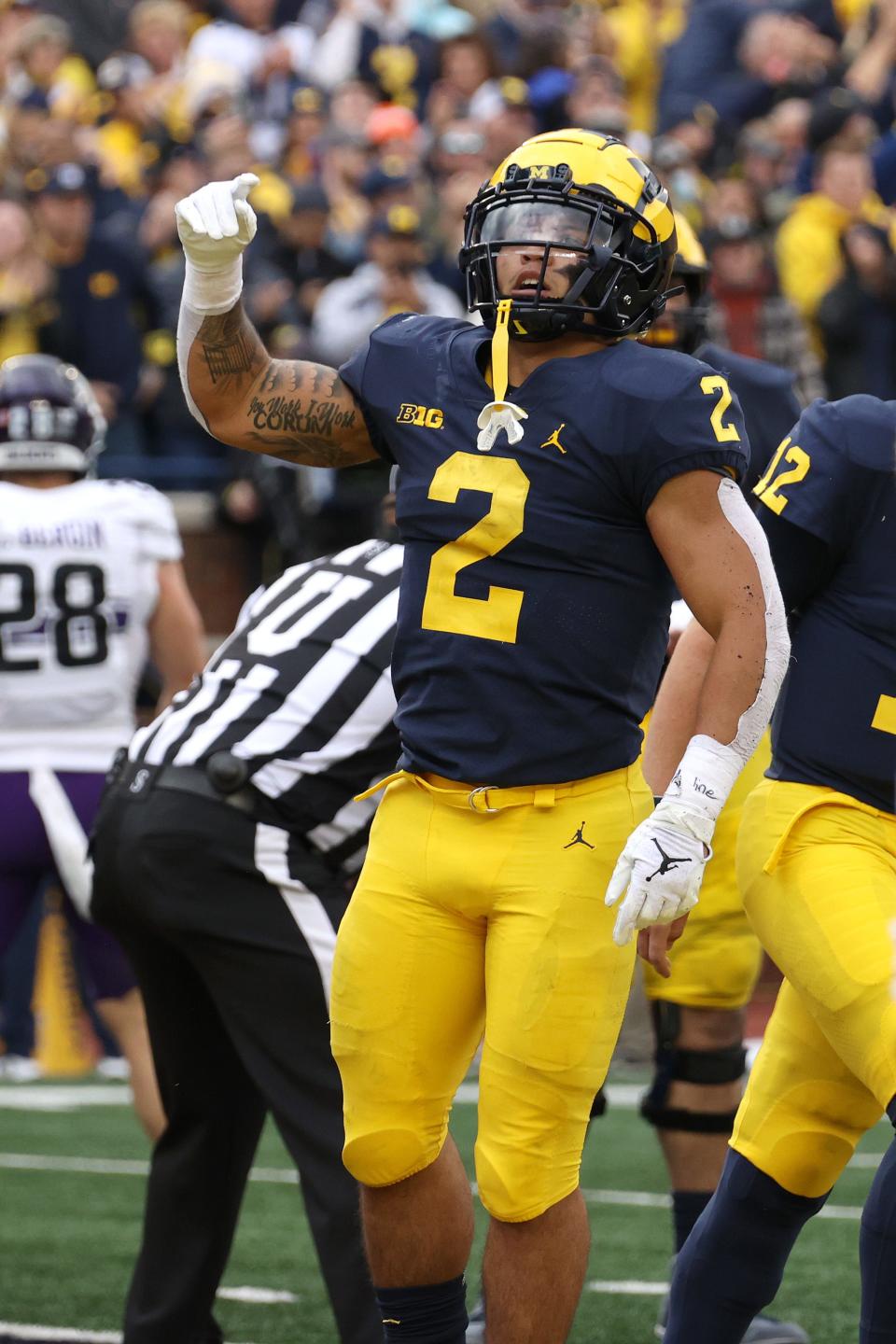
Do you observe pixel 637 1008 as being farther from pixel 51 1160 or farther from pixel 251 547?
pixel 251 547

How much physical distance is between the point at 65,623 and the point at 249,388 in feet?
7.16

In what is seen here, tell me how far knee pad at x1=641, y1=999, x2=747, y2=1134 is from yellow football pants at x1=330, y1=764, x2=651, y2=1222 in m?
1.35

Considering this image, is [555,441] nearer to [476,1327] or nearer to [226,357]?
[226,357]

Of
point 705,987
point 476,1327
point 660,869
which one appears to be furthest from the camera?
point 705,987

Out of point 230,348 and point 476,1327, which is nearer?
point 230,348

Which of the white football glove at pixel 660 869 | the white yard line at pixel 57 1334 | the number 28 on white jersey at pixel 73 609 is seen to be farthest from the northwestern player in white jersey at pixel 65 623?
the white football glove at pixel 660 869

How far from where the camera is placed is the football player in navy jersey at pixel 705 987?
460 centimetres

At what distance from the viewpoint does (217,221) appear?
333 cm

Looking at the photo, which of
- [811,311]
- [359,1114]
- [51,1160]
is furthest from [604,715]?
[811,311]

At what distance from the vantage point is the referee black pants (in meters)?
3.92

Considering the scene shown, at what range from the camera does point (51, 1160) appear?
7.08 metres

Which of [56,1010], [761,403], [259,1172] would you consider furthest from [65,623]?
[56,1010]

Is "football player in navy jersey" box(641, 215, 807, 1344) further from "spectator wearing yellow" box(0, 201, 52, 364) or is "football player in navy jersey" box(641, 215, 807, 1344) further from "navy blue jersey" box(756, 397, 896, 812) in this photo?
"spectator wearing yellow" box(0, 201, 52, 364)

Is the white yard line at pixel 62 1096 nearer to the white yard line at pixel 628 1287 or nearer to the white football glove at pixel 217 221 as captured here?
the white yard line at pixel 628 1287
